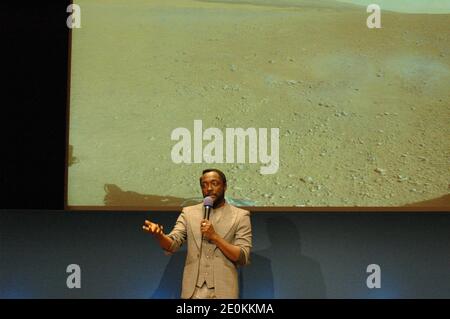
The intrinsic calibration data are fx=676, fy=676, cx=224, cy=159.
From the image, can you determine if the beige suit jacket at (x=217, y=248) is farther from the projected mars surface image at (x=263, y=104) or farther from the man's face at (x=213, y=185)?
the projected mars surface image at (x=263, y=104)

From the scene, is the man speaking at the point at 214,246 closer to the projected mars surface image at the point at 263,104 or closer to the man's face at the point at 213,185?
the man's face at the point at 213,185

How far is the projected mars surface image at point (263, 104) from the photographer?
13.5 feet


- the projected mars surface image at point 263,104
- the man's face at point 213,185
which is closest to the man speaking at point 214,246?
the man's face at point 213,185

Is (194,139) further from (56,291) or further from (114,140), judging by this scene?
(56,291)

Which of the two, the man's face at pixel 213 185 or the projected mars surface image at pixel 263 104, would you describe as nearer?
the man's face at pixel 213 185

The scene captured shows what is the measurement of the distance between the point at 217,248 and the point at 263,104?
4.34 feet

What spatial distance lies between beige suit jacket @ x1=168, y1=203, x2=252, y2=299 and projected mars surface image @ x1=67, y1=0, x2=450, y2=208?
0.94 meters

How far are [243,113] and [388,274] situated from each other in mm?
1341

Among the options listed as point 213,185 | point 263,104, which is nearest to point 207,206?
point 213,185

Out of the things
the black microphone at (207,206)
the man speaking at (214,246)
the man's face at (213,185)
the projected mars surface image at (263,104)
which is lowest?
the man speaking at (214,246)

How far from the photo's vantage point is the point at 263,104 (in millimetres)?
4160

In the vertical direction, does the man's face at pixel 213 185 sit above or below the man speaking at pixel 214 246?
above
